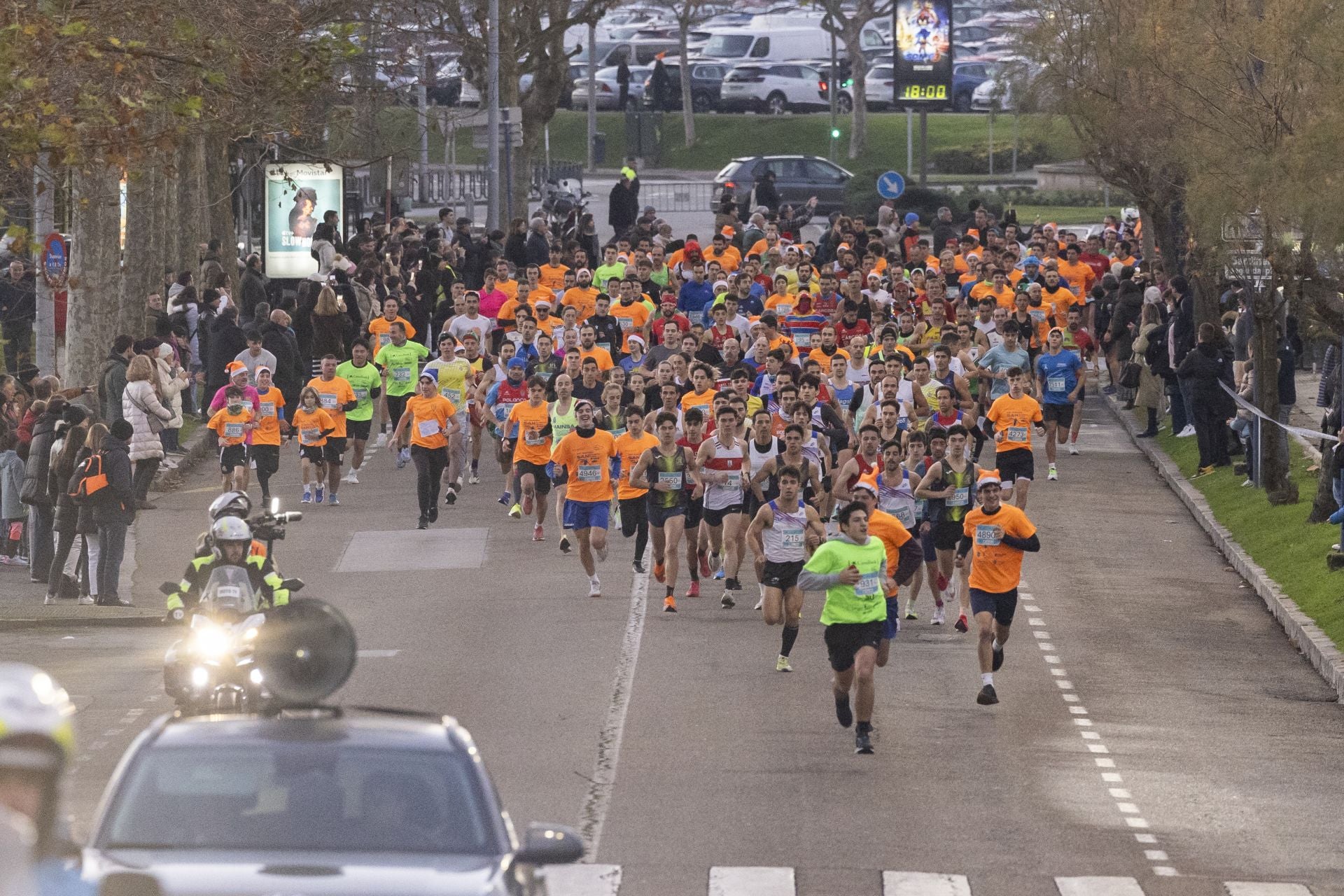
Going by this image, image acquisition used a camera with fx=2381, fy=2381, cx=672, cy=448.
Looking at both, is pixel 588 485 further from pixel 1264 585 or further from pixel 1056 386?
pixel 1056 386

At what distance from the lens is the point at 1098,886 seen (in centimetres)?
1235

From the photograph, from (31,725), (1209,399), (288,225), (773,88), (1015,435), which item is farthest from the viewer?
(773,88)

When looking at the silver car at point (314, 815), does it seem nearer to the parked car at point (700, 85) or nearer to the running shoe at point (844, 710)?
the running shoe at point (844, 710)

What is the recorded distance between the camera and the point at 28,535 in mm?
23422

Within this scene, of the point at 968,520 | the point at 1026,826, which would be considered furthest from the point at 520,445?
the point at 1026,826

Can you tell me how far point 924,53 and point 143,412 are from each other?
98.1 ft

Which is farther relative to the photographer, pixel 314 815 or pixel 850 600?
pixel 850 600

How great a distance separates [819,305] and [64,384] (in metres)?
9.66

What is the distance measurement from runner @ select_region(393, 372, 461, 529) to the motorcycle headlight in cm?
1085

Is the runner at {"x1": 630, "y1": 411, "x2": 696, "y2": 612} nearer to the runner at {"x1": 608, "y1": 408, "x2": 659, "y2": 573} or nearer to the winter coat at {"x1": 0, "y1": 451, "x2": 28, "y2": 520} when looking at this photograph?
the runner at {"x1": 608, "y1": 408, "x2": 659, "y2": 573}

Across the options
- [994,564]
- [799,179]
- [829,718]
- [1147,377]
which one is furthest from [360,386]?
[799,179]

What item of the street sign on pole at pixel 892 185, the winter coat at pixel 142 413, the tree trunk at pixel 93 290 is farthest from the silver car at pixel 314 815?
the street sign on pole at pixel 892 185

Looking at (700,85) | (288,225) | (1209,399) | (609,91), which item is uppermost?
(700,85)

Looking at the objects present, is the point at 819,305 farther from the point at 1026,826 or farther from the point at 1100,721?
the point at 1026,826
